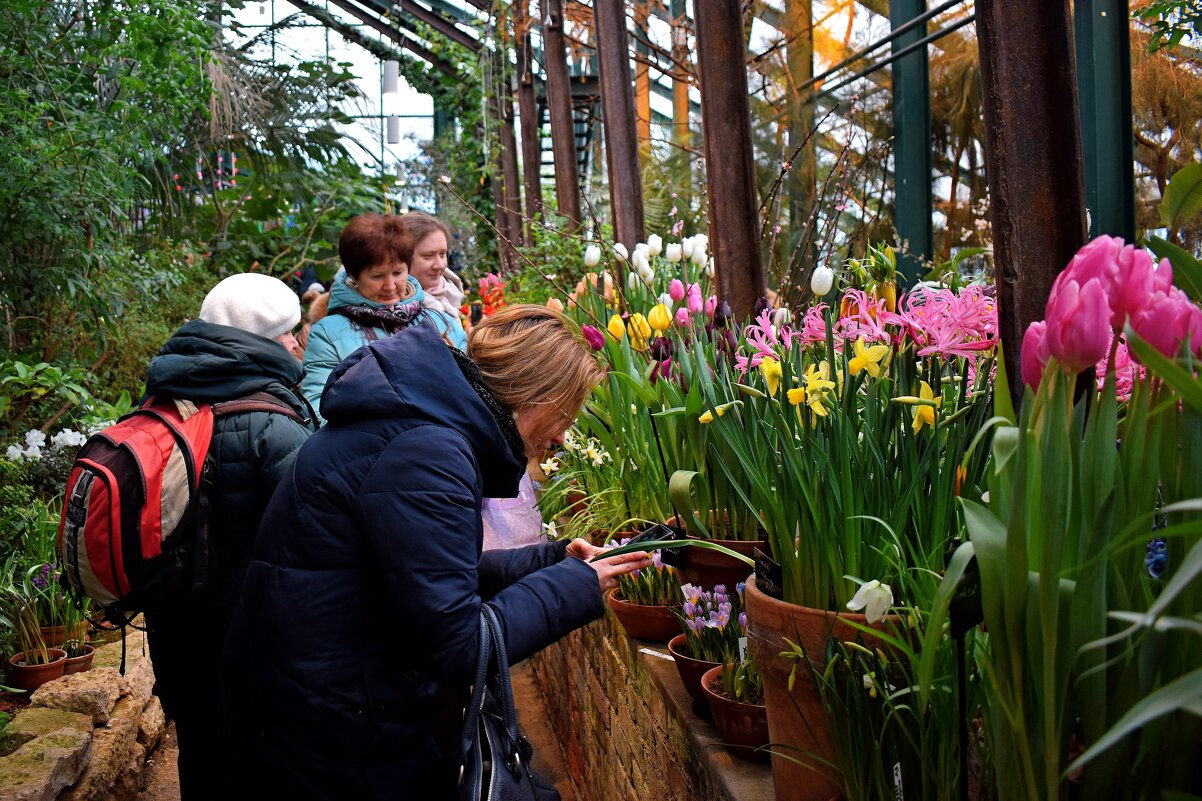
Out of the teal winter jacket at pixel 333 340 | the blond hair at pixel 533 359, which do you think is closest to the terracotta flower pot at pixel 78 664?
the teal winter jacket at pixel 333 340

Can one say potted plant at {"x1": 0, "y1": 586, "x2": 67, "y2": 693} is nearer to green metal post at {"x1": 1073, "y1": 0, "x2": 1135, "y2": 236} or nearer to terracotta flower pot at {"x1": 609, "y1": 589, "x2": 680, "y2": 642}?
terracotta flower pot at {"x1": 609, "y1": 589, "x2": 680, "y2": 642}

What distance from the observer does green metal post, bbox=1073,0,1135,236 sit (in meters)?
4.74

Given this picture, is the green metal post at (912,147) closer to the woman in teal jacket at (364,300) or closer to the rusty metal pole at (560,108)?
the rusty metal pole at (560,108)

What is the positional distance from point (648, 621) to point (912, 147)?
4.99 m

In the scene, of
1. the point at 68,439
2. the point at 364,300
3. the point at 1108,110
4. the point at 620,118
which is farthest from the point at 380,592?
the point at 620,118

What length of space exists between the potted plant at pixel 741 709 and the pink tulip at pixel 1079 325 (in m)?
0.88

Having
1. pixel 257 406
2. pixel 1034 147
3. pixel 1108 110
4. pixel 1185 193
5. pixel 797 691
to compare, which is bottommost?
pixel 797 691

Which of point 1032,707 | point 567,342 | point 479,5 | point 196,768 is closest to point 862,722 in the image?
point 1032,707

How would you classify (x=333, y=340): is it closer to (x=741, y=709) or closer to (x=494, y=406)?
(x=494, y=406)

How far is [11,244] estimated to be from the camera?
441cm

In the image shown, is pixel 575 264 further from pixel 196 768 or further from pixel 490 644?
pixel 490 644

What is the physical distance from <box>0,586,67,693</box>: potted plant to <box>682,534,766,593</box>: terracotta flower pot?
2691 mm

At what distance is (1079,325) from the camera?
942 mm

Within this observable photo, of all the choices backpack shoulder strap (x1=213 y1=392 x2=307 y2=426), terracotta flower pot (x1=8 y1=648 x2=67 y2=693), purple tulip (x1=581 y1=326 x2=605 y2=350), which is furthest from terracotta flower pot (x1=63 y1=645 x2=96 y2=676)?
purple tulip (x1=581 y1=326 x2=605 y2=350)
